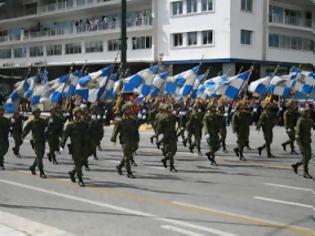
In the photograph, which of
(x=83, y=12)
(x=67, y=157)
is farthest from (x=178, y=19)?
(x=67, y=157)

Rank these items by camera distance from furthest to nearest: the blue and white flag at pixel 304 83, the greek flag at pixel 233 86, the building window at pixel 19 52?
the building window at pixel 19 52 → the blue and white flag at pixel 304 83 → the greek flag at pixel 233 86

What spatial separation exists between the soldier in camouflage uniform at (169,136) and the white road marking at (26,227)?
6.56 m

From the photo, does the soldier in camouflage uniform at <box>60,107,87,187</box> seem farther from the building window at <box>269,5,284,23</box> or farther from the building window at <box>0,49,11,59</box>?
the building window at <box>0,49,11,59</box>

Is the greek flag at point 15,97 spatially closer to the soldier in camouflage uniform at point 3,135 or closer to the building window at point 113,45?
the soldier in camouflage uniform at point 3,135

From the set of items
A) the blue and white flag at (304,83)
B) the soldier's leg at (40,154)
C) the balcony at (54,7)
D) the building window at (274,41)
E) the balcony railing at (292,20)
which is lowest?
the soldier's leg at (40,154)

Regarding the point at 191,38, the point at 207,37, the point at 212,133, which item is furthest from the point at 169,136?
the point at 191,38

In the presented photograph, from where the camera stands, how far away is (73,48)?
6081cm

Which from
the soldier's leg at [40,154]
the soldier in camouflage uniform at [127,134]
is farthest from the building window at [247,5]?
the soldier's leg at [40,154]

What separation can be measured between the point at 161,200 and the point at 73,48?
5128 centimetres

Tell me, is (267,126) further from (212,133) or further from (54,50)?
(54,50)

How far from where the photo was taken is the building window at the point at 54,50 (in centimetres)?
6305

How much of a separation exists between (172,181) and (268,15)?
124 ft

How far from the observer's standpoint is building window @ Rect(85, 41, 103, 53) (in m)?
57.3

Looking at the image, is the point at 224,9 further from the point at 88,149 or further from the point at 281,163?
the point at 88,149
